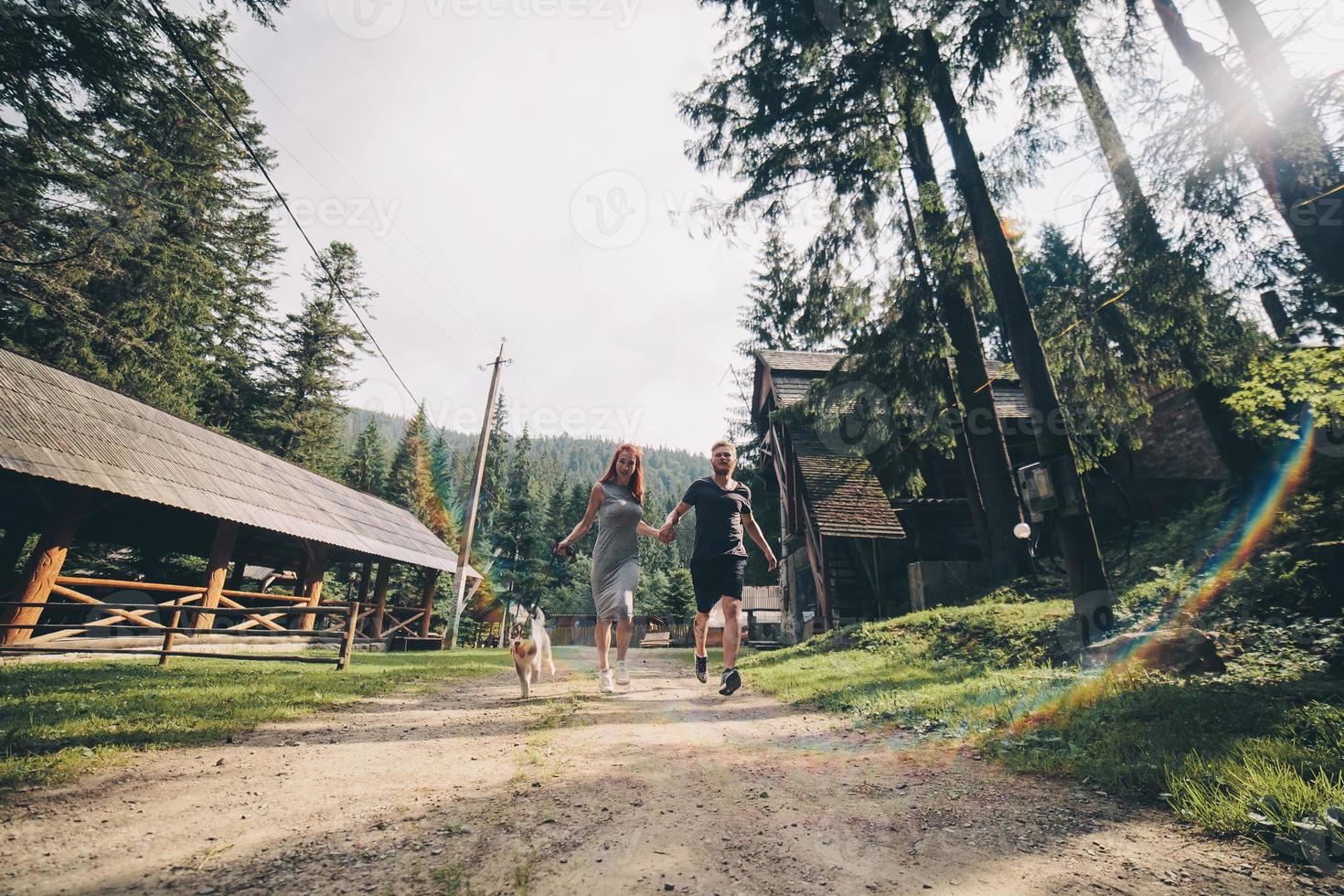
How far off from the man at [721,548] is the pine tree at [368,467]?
45070 mm

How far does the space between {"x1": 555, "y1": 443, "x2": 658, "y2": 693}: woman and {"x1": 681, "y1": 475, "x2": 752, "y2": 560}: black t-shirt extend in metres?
0.50

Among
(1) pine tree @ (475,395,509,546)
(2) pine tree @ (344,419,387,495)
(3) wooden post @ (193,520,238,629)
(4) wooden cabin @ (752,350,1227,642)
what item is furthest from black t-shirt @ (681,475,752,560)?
(1) pine tree @ (475,395,509,546)

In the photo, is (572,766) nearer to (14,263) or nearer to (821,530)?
(821,530)

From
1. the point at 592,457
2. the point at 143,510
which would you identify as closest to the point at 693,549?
the point at 143,510

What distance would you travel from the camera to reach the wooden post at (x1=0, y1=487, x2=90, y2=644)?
8023 mm

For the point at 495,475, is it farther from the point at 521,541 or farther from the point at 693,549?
the point at 693,549

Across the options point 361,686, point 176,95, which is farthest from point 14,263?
point 361,686

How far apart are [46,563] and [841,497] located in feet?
50.6

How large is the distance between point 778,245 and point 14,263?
676 inches

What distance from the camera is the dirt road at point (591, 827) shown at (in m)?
1.70

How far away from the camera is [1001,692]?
4.50 meters

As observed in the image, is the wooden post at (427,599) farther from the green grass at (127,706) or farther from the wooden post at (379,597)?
the green grass at (127,706)

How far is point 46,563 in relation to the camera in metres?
8.41

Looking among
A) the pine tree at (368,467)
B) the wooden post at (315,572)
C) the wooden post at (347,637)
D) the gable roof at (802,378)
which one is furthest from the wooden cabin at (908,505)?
the pine tree at (368,467)
